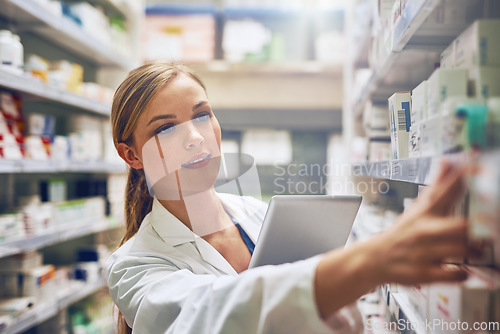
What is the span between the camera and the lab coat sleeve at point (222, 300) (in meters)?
0.59

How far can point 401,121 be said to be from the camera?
1.07 m

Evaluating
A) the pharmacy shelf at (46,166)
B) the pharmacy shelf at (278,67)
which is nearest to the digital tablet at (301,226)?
the pharmacy shelf at (46,166)

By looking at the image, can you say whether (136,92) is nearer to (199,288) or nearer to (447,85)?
(199,288)

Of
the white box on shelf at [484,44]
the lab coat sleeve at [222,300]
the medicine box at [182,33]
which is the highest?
the medicine box at [182,33]

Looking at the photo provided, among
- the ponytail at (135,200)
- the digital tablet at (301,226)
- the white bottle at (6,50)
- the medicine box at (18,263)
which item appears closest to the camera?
the digital tablet at (301,226)

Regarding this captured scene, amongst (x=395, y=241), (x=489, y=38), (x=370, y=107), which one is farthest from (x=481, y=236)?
(x=370, y=107)

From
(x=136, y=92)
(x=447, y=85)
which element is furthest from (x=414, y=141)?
(x=136, y=92)

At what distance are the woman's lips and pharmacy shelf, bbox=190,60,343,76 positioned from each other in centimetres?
245

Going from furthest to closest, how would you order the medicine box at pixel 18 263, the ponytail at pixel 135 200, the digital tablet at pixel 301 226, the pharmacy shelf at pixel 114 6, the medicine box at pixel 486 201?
the pharmacy shelf at pixel 114 6, the medicine box at pixel 18 263, the ponytail at pixel 135 200, the digital tablet at pixel 301 226, the medicine box at pixel 486 201

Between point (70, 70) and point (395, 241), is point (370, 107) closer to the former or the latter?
point (395, 241)

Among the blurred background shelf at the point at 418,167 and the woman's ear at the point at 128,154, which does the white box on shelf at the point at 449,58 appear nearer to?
the blurred background shelf at the point at 418,167

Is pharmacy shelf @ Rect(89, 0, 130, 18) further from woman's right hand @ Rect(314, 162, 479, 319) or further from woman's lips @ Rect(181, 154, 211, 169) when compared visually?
woman's right hand @ Rect(314, 162, 479, 319)

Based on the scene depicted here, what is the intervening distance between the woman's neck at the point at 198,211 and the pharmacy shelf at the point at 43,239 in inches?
41.9

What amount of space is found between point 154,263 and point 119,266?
92mm
